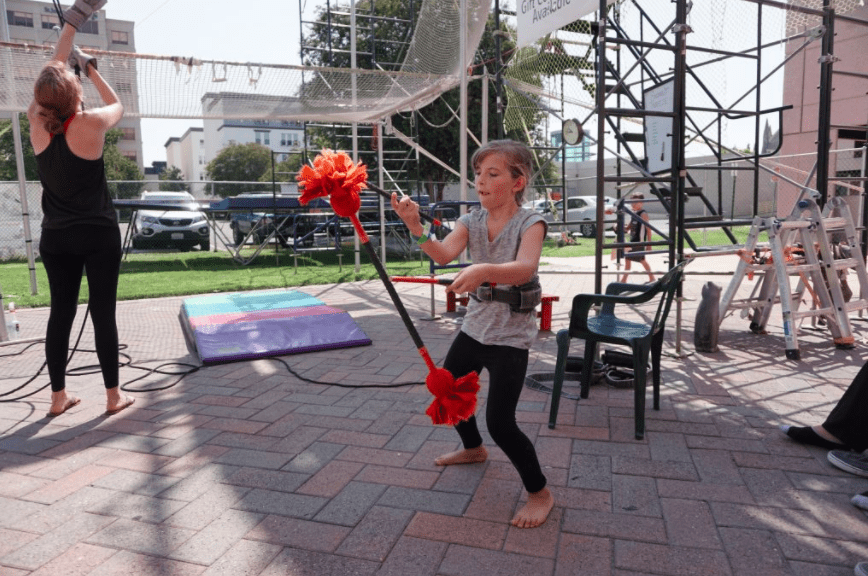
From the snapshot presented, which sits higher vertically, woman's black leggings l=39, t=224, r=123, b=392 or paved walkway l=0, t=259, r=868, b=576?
woman's black leggings l=39, t=224, r=123, b=392

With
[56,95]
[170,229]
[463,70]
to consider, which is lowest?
[170,229]

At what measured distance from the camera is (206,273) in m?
11.4

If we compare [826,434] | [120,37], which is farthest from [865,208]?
[120,37]

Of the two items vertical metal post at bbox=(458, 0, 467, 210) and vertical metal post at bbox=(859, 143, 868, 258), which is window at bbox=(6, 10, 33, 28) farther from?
vertical metal post at bbox=(859, 143, 868, 258)

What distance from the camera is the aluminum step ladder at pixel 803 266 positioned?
17.2ft

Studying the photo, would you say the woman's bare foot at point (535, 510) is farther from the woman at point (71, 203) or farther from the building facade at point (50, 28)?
the building facade at point (50, 28)

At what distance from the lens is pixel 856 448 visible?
2.99 m

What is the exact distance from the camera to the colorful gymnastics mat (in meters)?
5.20

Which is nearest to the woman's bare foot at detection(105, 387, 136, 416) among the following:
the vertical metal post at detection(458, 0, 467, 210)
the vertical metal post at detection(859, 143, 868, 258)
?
the vertical metal post at detection(458, 0, 467, 210)

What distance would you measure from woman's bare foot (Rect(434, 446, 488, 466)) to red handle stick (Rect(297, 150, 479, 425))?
590 millimetres

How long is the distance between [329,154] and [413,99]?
6.39m

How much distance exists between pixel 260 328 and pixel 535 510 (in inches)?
148

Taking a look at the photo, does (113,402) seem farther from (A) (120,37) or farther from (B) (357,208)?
(A) (120,37)

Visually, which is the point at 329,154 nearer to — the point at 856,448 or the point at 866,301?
the point at 856,448
